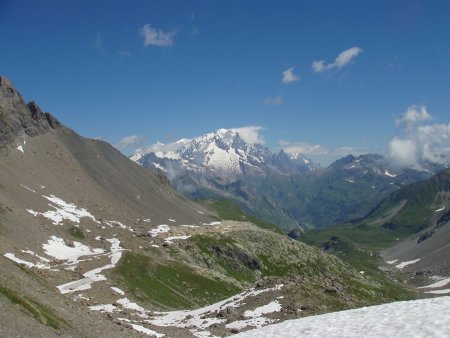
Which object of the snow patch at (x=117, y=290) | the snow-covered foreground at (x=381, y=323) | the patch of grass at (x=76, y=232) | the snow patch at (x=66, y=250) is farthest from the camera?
the patch of grass at (x=76, y=232)

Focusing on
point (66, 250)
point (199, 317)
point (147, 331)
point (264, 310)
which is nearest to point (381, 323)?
point (147, 331)

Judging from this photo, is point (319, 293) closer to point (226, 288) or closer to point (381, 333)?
point (381, 333)

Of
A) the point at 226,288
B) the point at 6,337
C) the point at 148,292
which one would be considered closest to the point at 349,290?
the point at 148,292

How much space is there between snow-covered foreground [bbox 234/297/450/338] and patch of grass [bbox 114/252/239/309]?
66.2 meters

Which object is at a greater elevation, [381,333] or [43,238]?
[43,238]

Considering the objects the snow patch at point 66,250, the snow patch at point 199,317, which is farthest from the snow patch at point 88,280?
the snow patch at point 199,317

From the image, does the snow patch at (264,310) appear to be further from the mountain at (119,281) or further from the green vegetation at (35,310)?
the green vegetation at (35,310)

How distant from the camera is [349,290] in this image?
88000 millimetres

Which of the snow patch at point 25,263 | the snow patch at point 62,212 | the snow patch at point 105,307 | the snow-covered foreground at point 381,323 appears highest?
the snow patch at point 62,212

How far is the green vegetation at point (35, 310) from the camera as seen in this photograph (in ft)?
135

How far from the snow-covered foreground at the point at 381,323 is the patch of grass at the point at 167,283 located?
66170 mm

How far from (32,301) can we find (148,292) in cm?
6401

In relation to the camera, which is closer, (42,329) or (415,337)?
(415,337)

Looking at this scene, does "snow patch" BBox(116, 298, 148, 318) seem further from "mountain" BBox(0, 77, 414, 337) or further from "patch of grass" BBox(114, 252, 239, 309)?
"patch of grass" BBox(114, 252, 239, 309)
